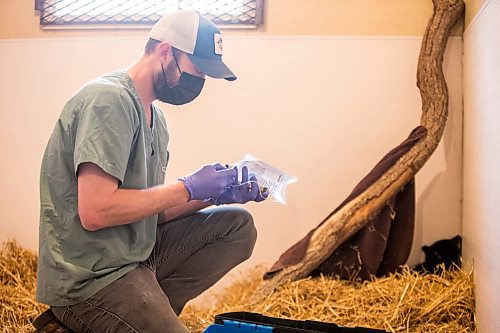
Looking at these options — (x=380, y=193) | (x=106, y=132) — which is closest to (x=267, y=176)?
(x=106, y=132)

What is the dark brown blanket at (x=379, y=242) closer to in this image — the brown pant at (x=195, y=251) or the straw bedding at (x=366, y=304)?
the straw bedding at (x=366, y=304)

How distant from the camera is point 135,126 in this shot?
1.45 m

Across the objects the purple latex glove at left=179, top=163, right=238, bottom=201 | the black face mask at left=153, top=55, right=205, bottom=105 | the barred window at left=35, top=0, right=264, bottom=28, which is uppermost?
the barred window at left=35, top=0, right=264, bottom=28

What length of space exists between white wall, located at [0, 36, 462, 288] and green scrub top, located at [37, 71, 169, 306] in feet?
4.20

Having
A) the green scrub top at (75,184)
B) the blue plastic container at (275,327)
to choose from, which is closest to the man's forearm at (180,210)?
the green scrub top at (75,184)

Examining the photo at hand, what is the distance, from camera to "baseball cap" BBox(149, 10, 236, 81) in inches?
61.4

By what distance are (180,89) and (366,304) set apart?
3.66 ft

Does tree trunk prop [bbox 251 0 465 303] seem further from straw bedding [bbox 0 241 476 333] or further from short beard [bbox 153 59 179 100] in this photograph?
short beard [bbox 153 59 179 100]

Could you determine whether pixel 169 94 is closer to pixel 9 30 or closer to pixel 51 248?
pixel 51 248

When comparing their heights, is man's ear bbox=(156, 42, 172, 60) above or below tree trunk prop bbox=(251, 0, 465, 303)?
above

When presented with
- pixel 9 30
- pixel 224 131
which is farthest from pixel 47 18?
pixel 224 131

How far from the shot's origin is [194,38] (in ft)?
5.16

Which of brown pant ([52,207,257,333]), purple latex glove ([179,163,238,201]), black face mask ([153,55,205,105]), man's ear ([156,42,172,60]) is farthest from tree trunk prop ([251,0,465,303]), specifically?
man's ear ([156,42,172,60])

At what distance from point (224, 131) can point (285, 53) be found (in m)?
0.48
